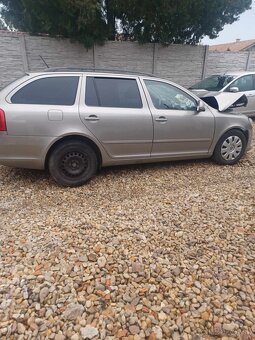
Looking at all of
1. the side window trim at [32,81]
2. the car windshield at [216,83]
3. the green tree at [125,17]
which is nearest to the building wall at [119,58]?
the green tree at [125,17]

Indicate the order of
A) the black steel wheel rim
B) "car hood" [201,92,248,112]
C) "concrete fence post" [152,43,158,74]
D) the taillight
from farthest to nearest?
"concrete fence post" [152,43,158,74], "car hood" [201,92,248,112], the black steel wheel rim, the taillight

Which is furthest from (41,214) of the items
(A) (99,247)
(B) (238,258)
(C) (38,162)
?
(B) (238,258)

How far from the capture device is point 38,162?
3406 millimetres

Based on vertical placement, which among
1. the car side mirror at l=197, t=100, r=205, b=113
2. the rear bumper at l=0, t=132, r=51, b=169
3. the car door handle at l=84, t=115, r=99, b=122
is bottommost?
the rear bumper at l=0, t=132, r=51, b=169

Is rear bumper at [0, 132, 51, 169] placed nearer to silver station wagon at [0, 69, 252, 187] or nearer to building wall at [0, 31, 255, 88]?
silver station wagon at [0, 69, 252, 187]

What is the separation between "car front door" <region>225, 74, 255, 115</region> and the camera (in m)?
7.42

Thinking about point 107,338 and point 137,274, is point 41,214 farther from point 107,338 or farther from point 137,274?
point 107,338

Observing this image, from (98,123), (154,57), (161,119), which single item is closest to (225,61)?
(154,57)

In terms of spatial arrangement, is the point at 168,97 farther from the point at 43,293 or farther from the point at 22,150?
the point at 43,293

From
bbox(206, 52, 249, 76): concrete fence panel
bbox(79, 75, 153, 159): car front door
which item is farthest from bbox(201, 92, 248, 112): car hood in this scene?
bbox(206, 52, 249, 76): concrete fence panel

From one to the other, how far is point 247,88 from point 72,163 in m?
6.55

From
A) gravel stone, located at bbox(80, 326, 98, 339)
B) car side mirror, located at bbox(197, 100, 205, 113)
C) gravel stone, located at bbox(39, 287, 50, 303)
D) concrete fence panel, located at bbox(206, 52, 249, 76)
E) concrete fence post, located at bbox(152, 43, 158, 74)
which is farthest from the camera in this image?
concrete fence panel, located at bbox(206, 52, 249, 76)

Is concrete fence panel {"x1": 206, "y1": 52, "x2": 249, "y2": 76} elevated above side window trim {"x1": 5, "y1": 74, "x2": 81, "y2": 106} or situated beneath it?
elevated above

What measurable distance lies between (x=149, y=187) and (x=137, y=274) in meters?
1.74
